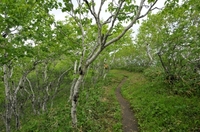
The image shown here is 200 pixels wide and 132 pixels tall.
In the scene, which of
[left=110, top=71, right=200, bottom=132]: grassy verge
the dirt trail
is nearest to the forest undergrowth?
[left=110, top=71, right=200, bottom=132]: grassy verge

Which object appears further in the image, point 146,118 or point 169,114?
point 146,118

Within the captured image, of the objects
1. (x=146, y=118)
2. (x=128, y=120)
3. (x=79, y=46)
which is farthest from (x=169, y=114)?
(x=79, y=46)

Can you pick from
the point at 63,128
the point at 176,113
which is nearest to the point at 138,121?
the point at 176,113

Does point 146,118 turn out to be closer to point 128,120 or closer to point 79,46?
point 128,120

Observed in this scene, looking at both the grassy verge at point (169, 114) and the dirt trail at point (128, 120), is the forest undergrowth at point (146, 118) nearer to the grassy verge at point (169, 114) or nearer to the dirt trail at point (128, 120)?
the grassy verge at point (169, 114)

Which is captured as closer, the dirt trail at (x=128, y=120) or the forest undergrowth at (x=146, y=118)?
the forest undergrowth at (x=146, y=118)

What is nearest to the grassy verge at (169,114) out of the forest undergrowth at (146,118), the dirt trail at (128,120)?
the forest undergrowth at (146,118)

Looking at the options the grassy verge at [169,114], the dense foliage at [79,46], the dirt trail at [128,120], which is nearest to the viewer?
the dense foliage at [79,46]

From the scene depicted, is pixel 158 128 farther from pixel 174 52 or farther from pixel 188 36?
pixel 188 36

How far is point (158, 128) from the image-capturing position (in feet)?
28.5

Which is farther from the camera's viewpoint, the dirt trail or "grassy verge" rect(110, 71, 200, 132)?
the dirt trail

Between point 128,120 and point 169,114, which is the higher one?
point 169,114

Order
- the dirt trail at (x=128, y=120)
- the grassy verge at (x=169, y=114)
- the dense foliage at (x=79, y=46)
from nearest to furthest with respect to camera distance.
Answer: the dense foliage at (x=79, y=46) → the grassy verge at (x=169, y=114) → the dirt trail at (x=128, y=120)

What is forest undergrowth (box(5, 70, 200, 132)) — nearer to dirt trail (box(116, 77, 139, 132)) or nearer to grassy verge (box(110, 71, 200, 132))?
grassy verge (box(110, 71, 200, 132))
